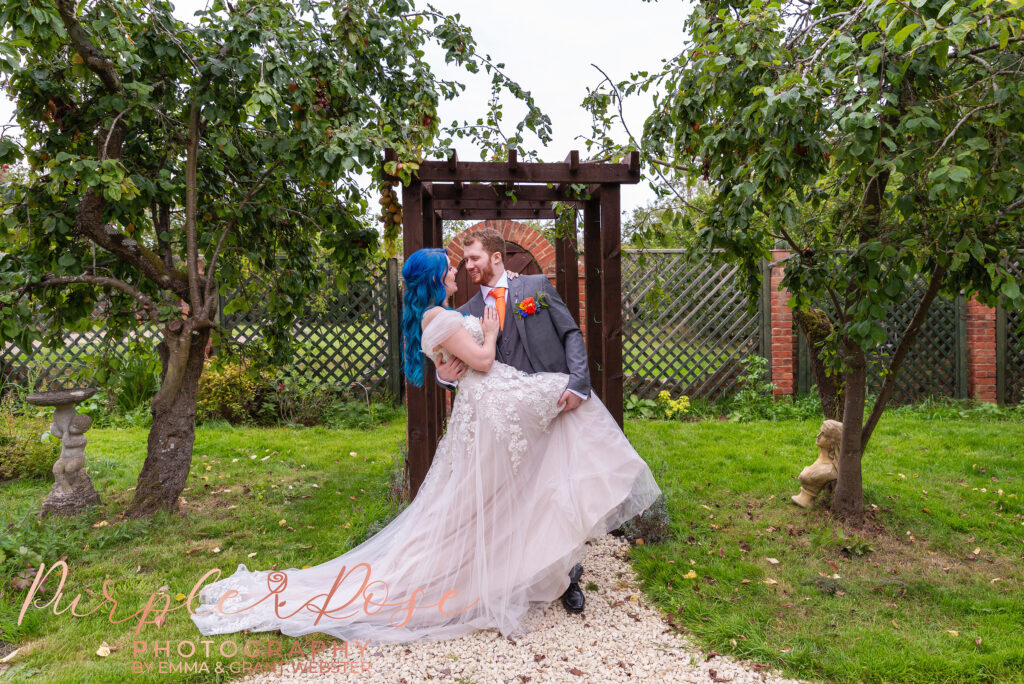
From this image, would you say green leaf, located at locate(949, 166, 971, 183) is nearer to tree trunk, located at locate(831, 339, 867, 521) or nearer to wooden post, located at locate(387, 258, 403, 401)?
tree trunk, located at locate(831, 339, 867, 521)

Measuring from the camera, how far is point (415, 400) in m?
3.45

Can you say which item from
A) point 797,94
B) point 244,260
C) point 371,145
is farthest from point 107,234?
point 797,94

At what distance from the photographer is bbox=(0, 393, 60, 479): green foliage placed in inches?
190

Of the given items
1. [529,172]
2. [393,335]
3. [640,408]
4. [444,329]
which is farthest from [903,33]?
[393,335]

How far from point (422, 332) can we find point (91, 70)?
8.21 ft

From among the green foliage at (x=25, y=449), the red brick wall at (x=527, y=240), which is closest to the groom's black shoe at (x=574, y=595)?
the red brick wall at (x=527, y=240)

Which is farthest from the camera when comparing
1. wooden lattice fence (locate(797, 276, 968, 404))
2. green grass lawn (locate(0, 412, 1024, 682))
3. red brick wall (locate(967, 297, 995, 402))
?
wooden lattice fence (locate(797, 276, 968, 404))

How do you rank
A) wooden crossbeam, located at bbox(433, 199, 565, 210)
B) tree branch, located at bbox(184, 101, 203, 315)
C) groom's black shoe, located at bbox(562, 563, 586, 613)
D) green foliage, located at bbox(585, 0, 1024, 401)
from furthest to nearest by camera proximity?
wooden crossbeam, located at bbox(433, 199, 565, 210), tree branch, located at bbox(184, 101, 203, 315), groom's black shoe, located at bbox(562, 563, 586, 613), green foliage, located at bbox(585, 0, 1024, 401)

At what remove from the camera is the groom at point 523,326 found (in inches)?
120

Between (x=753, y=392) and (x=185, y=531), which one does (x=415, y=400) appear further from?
(x=753, y=392)

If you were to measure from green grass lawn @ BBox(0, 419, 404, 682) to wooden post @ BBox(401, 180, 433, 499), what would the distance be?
0.63 metres

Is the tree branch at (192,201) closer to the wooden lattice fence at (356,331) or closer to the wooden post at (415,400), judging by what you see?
the wooden post at (415,400)

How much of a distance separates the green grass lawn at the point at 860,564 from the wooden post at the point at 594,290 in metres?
1.20

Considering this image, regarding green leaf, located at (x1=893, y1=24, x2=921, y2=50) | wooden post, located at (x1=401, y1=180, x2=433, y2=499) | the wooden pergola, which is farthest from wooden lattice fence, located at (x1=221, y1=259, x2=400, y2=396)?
green leaf, located at (x1=893, y1=24, x2=921, y2=50)
